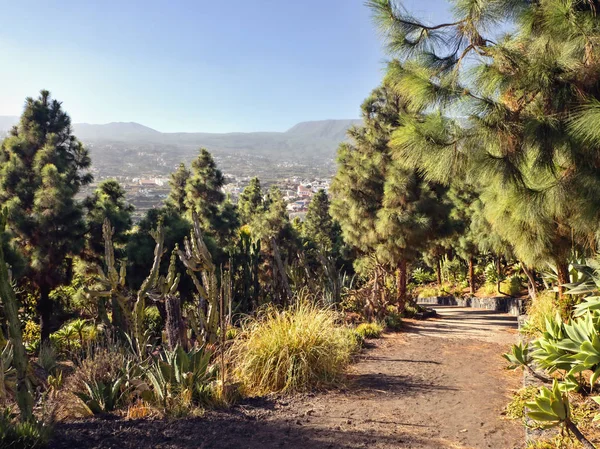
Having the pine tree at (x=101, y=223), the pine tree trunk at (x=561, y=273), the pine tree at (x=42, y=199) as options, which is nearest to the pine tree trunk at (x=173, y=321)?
the pine tree trunk at (x=561, y=273)

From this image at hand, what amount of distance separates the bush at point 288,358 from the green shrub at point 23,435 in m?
1.87

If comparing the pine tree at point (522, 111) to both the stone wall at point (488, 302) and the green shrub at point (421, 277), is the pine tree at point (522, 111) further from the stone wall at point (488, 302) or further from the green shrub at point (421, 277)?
the green shrub at point (421, 277)

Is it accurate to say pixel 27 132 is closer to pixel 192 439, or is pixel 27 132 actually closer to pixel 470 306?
pixel 192 439

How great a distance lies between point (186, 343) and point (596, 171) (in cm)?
482

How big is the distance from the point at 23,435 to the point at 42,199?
958 centimetres

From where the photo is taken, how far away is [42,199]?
11.0 meters

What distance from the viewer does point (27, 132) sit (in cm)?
1312

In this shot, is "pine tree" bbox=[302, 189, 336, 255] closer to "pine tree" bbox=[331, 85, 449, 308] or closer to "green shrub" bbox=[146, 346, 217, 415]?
"pine tree" bbox=[331, 85, 449, 308]

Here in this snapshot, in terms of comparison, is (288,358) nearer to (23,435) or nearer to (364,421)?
(364,421)

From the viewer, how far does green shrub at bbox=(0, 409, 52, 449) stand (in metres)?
2.89

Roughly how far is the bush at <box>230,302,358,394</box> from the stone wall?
32.4ft

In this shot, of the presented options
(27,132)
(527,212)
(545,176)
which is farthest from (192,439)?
(27,132)

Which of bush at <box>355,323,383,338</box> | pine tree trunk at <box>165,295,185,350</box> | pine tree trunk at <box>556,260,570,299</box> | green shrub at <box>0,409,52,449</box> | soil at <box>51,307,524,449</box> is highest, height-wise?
Answer: pine tree trunk at <box>556,260,570,299</box>

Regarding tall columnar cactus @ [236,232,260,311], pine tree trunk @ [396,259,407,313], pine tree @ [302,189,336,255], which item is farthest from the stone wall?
pine tree @ [302,189,336,255]
